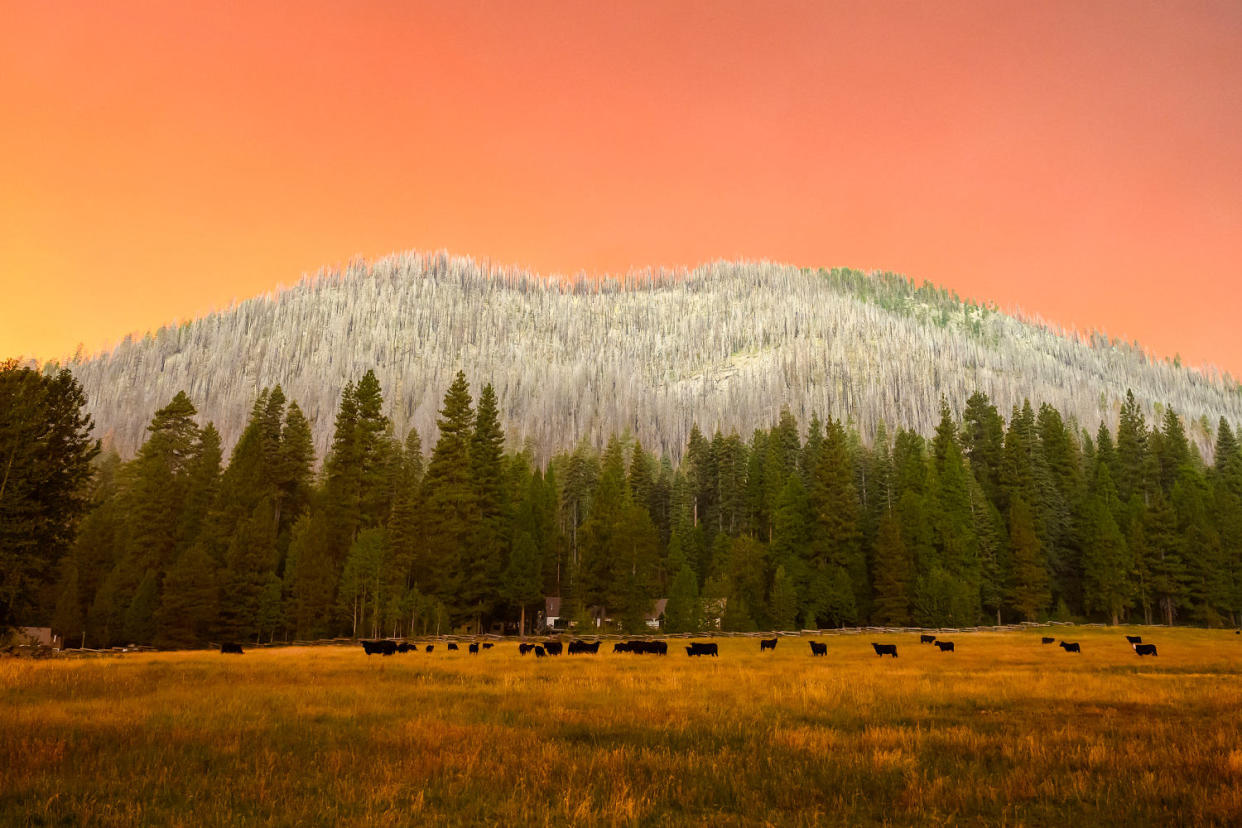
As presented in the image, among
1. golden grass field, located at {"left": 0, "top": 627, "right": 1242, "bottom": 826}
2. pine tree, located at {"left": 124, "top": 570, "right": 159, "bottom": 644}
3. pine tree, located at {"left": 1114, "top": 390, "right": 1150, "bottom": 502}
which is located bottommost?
pine tree, located at {"left": 124, "top": 570, "right": 159, "bottom": 644}

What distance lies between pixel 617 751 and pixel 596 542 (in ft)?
209

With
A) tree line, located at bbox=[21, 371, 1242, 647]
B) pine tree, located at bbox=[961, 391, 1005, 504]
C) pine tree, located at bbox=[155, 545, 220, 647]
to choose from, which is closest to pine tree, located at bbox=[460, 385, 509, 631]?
tree line, located at bbox=[21, 371, 1242, 647]

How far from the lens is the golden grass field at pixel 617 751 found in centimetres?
914

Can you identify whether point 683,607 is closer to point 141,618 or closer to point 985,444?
point 141,618

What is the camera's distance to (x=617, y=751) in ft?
39.2

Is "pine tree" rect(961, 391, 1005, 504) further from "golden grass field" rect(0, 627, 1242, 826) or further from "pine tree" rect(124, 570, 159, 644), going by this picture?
"pine tree" rect(124, 570, 159, 644)

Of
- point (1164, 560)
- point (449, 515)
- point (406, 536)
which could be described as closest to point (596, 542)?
point (449, 515)

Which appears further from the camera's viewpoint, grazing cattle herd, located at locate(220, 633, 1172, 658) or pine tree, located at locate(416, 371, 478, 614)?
pine tree, located at locate(416, 371, 478, 614)

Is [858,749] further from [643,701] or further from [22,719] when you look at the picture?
[22,719]

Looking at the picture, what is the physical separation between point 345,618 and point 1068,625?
229 ft

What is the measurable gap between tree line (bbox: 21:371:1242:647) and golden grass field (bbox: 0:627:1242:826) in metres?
40.6

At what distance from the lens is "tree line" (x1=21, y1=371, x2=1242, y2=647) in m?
61.8

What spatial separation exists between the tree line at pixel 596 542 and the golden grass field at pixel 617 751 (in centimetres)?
4057

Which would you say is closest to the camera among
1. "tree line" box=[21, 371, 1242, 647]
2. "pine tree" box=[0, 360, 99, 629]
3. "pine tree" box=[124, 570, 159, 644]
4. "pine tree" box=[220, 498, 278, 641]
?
"pine tree" box=[0, 360, 99, 629]
